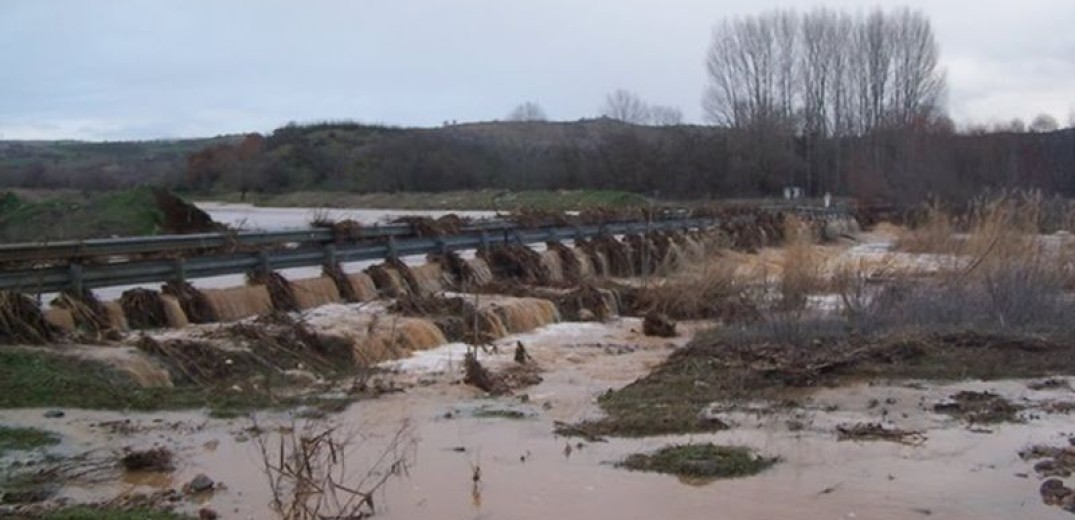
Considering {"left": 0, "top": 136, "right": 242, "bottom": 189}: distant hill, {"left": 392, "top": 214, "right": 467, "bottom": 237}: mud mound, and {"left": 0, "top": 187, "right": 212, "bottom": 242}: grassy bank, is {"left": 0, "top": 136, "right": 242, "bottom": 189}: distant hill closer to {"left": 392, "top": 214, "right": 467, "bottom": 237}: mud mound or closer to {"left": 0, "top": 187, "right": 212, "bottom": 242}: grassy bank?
{"left": 0, "top": 187, "right": 212, "bottom": 242}: grassy bank

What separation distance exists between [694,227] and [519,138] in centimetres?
9221

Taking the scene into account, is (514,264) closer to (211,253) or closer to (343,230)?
(343,230)

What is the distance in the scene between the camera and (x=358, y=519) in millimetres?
7898

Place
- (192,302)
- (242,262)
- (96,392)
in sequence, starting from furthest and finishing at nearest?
(242,262) → (192,302) → (96,392)

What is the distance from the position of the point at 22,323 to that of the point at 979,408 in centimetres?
1085

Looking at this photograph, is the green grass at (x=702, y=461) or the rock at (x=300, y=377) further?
the rock at (x=300, y=377)

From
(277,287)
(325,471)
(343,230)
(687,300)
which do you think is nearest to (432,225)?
(343,230)

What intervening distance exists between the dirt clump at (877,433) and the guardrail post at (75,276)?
994cm

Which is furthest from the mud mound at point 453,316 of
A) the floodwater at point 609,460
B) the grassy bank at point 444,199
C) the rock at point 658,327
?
the grassy bank at point 444,199

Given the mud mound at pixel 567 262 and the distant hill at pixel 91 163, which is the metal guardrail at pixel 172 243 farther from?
the distant hill at pixel 91 163

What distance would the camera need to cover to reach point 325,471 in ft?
29.8

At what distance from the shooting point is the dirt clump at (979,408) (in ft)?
37.1

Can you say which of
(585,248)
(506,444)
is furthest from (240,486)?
(585,248)

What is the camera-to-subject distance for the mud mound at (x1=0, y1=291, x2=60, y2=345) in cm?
1359
